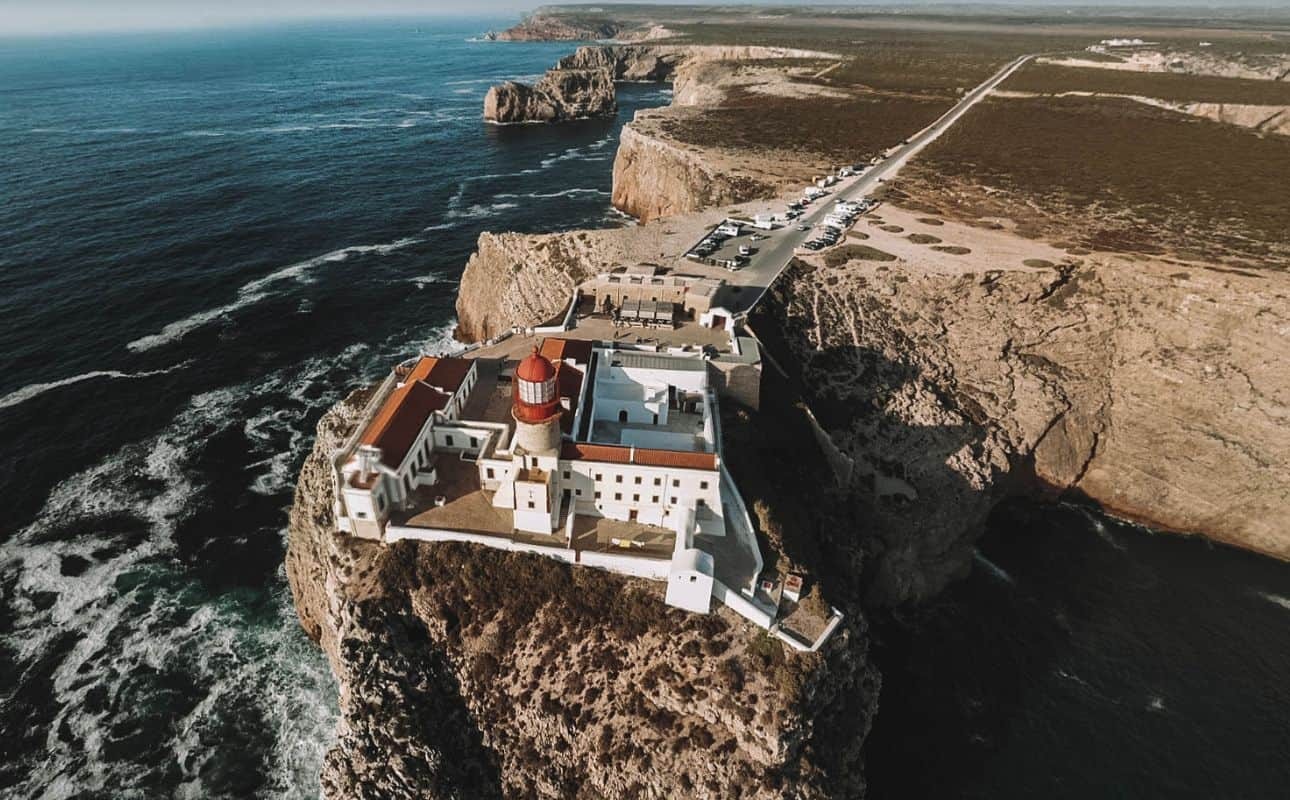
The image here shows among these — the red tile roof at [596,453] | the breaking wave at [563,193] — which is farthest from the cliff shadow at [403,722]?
the breaking wave at [563,193]

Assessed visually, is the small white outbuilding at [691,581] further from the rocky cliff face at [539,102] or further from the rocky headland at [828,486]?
the rocky cliff face at [539,102]

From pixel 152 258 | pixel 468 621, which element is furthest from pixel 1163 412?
pixel 152 258

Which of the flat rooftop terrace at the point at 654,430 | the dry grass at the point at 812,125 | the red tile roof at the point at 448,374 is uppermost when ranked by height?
the dry grass at the point at 812,125

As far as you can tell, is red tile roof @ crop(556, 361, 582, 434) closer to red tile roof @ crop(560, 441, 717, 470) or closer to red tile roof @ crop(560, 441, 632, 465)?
red tile roof @ crop(560, 441, 632, 465)

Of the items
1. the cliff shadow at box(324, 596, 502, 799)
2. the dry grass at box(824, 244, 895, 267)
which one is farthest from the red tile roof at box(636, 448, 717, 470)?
the dry grass at box(824, 244, 895, 267)

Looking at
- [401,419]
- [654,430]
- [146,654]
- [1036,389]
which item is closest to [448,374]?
[401,419]

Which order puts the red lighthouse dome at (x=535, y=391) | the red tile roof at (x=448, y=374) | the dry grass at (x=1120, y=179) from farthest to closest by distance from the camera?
the dry grass at (x=1120, y=179) → the red tile roof at (x=448, y=374) → the red lighthouse dome at (x=535, y=391)

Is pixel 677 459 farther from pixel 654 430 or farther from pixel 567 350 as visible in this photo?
pixel 567 350
